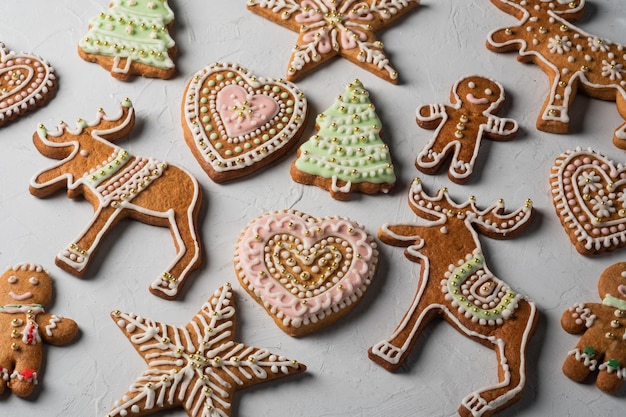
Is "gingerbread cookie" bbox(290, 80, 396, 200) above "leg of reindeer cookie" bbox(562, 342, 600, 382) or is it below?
above

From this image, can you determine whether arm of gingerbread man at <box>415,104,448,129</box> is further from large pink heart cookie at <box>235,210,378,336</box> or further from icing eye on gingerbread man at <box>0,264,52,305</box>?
icing eye on gingerbread man at <box>0,264,52,305</box>

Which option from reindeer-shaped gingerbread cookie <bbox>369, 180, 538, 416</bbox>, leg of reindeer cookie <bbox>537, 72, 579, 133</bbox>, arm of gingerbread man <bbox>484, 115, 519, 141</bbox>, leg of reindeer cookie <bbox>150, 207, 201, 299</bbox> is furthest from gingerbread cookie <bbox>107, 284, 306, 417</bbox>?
leg of reindeer cookie <bbox>537, 72, 579, 133</bbox>

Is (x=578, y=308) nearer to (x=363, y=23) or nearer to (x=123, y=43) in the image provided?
(x=363, y=23)

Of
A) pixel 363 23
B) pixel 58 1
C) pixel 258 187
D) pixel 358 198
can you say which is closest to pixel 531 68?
pixel 363 23

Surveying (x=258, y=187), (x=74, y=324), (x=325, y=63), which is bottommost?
(x=74, y=324)

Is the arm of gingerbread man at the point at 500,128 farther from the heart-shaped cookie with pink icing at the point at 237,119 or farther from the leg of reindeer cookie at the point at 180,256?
the leg of reindeer cookie at the point at 180,256
